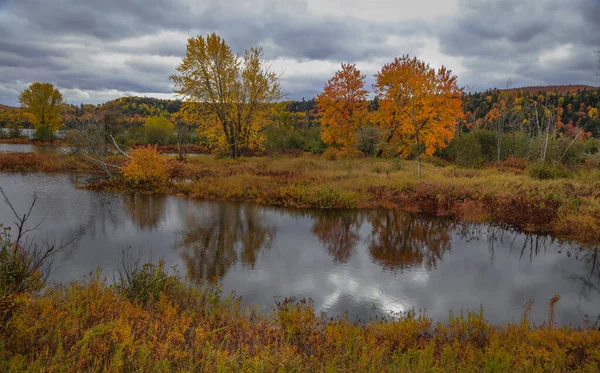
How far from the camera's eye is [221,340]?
561 centimetres

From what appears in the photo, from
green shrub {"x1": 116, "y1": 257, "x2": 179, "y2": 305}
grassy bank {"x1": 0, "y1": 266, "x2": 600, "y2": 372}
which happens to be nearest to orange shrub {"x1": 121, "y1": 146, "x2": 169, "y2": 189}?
green shrub {"x1": 116, "y1": 257, "x2": 179, "y2": 305}

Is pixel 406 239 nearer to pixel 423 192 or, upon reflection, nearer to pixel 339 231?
pixel 339 231

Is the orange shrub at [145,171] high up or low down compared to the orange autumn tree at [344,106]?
down

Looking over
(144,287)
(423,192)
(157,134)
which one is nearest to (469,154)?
Result: (423,192)

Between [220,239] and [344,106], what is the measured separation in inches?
978

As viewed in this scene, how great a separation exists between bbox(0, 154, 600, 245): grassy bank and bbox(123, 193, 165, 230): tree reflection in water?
1.48 metres

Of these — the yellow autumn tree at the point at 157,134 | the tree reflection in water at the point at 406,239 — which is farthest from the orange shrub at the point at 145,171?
the yellow autumn tree at the point at 157,134

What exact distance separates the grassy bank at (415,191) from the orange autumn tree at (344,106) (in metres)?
8.82

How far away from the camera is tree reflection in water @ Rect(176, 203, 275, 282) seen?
10.1 metres

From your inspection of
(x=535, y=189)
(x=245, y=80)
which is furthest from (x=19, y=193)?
(x=535, y=189)

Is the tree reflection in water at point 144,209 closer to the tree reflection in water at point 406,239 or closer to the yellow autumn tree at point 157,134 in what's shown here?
the tree reflection in water at point 406,239

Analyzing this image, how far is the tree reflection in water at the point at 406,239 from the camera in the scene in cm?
1121

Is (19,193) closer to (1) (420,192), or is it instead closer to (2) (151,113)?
(1) (420,192)

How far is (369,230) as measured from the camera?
567 inches
